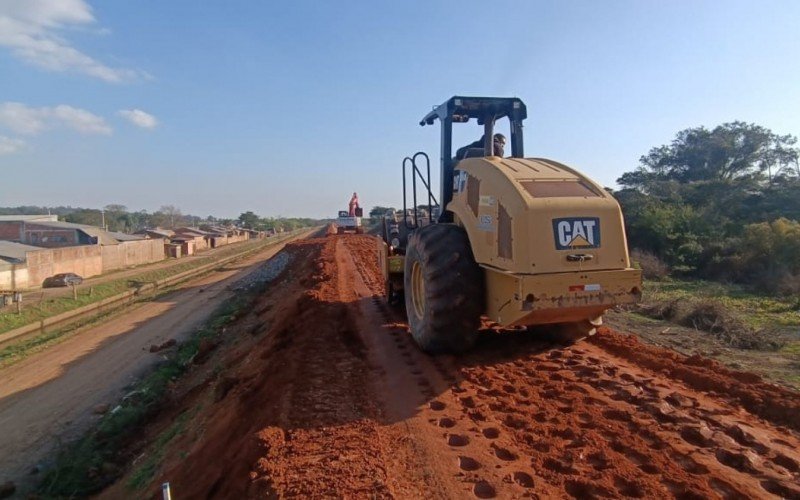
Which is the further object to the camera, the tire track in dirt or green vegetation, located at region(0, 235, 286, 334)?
green vegetation, located at region(0, 235, 286, 334)

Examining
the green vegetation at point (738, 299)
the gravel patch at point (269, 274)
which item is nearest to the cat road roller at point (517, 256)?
the green vegetation at point (738, 299)

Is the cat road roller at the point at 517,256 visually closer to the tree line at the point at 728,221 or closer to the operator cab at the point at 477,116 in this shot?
the operator cab at the point at 477,116

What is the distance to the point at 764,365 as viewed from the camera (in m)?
6.55

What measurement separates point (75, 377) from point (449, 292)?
14.7 meters

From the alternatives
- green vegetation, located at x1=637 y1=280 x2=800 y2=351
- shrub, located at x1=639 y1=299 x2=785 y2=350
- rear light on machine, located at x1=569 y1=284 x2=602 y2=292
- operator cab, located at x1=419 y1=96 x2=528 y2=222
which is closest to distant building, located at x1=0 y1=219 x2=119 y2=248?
operator cab, located at x1=419 y1=96 x2=528 y2=222

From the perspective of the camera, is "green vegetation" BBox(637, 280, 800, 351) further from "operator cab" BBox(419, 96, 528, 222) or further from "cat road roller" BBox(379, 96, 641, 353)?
"operator cab" BBox(419, 96, 528, 222)

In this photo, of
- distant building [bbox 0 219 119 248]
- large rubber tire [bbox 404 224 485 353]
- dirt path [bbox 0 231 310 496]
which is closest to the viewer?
large rubber tire [bbox 404 224 485 353]

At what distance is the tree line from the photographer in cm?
1697

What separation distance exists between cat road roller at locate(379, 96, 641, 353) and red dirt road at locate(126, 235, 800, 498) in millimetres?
615

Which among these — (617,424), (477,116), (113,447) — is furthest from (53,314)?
(617,424)

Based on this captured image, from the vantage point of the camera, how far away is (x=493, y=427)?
468 centimetres

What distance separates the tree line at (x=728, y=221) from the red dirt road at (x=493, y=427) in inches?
455

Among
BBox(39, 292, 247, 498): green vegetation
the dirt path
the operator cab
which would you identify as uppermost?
the operator cab

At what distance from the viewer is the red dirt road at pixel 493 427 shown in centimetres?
375
